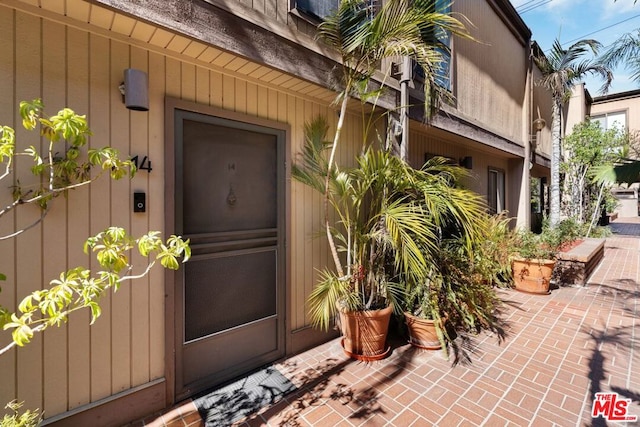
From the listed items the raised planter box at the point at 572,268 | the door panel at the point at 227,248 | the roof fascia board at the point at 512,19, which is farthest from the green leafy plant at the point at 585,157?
the door panel at the point at 227,248

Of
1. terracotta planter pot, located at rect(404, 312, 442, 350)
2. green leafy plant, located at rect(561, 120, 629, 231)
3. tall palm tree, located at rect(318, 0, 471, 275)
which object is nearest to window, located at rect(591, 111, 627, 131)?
green leafy plant, located at rect(561, 120, 629, 231)

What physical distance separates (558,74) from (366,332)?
27.4 ft

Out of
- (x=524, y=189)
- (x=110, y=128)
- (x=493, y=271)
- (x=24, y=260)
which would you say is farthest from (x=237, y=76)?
(x=524, y=189)

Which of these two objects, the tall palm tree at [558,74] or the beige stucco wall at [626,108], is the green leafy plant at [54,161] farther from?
the beige stucco wall at [626,108]

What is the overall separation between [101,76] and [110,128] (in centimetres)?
35

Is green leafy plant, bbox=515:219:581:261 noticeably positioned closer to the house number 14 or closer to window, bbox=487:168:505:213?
window, bbox=487:168:505:213

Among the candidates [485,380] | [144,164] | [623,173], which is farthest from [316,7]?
[623,173]

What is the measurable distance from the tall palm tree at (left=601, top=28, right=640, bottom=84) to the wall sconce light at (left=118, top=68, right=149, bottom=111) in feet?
29.5

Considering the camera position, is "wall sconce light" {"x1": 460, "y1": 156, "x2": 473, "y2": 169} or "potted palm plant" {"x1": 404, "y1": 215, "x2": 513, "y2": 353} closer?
"potted palm plant" {"x1": 404, "y1": 215, "x2": 513, "y2": 353}

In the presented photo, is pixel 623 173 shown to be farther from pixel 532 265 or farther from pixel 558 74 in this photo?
pixel 532 265

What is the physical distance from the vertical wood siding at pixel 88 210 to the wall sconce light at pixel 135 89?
12 cm

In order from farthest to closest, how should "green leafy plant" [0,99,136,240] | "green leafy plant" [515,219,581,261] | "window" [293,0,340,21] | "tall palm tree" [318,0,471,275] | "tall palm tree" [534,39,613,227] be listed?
"tall palm tree" [534,39,613,227]
"green leafy plant" [515,219,581,261]
"window" [293,0,340,21]
"tall palm tree" [318,0,471,275]
"green leafy plant" [0,99,136,240]

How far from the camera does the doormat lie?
2191 mm

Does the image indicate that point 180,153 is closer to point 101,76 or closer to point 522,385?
point 101,76
